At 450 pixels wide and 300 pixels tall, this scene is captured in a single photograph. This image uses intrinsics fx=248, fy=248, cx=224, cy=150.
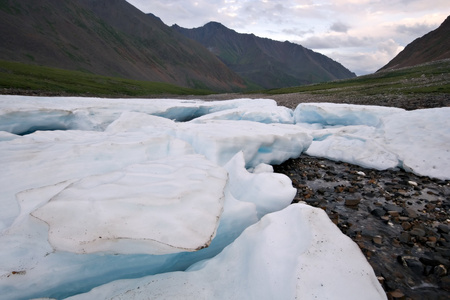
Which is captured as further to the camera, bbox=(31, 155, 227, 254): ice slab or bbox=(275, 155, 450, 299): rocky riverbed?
bbox=(275, 155, 450, 299): rocky riverbed

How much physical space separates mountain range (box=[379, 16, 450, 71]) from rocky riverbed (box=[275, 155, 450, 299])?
4020 inches

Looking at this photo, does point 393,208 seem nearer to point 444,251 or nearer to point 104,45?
point 444,251

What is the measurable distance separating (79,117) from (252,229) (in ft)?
34.6

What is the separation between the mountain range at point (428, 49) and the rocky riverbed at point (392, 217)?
102 metres

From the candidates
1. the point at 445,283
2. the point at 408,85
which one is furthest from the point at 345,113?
the point at 408,85

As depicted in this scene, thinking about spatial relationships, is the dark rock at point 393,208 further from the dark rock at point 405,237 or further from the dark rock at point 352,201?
the dark rock at point 405,237

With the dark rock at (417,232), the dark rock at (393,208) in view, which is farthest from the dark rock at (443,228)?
the dark rock at (393,208)

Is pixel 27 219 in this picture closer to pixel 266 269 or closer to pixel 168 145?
pixel 266 269

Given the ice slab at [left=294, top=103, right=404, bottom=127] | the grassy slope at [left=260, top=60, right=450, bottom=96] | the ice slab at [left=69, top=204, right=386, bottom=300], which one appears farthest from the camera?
the grassy slope at [left=260, top=60, right=450, bottom=96]

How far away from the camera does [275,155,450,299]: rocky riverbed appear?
379 centimetres

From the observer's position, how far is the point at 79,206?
299 centimetres

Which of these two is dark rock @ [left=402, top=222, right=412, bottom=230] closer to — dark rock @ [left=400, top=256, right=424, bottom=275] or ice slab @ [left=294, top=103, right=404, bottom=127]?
dark rock @ [left=400, top=256, right=424, bottom=275]

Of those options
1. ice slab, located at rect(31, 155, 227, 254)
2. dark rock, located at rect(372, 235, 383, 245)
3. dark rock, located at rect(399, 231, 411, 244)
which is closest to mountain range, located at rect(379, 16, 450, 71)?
dark rock, located at rect(399, 231, 411, 244)

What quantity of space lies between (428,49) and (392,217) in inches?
4909
